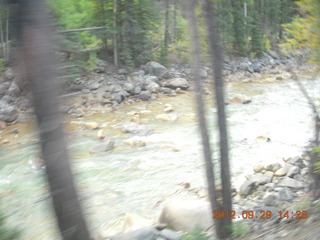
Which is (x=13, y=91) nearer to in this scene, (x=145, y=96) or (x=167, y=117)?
(x=145, y=96)

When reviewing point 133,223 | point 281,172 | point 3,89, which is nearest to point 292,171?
point 281,172

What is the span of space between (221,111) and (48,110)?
246 cm

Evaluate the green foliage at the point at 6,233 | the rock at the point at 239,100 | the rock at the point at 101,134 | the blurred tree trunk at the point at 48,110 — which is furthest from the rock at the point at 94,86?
the blurred tree trunk at the point at 48,110

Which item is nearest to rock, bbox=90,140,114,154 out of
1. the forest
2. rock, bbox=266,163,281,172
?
the forest

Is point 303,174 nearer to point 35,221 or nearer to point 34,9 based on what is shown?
point 35,221

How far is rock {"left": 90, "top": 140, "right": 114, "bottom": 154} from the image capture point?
10.5m

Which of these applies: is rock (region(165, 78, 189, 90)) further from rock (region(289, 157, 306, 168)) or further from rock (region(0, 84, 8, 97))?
rock (region(289, 157, 306, 168))

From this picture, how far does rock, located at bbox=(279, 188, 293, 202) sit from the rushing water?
1.30 meters

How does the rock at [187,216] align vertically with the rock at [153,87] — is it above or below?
above

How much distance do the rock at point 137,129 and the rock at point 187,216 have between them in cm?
619

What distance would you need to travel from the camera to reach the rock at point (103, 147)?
10.5 metres

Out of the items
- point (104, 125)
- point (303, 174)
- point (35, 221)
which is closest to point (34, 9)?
point (35, 221)

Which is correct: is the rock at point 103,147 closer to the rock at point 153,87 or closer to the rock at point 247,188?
the rock at point 247,188

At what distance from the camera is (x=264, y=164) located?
8453 mm
